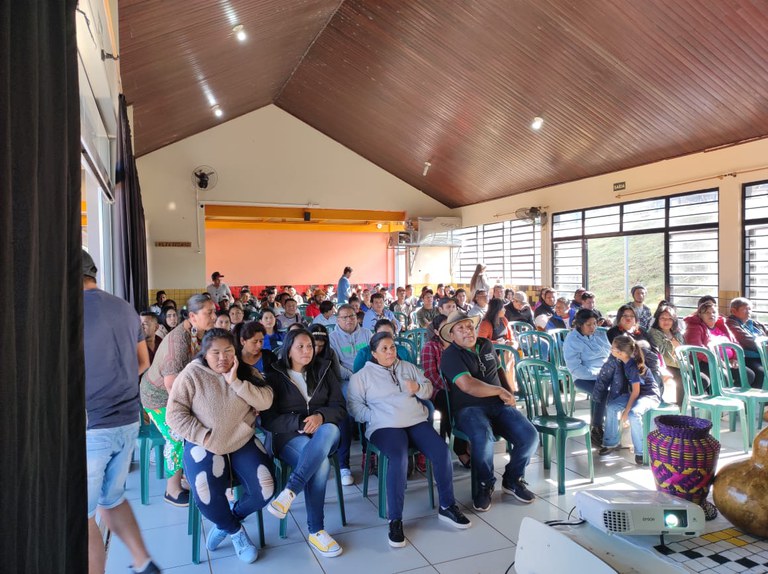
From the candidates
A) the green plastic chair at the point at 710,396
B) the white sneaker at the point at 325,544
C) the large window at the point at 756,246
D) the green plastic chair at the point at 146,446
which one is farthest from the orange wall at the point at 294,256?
the white sneaker at the point at 325,544

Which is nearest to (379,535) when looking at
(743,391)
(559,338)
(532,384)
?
(532,384)

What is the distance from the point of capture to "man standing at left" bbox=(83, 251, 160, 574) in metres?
1.99

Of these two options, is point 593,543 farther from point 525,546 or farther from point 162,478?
point 162,478

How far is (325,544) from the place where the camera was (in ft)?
8.38

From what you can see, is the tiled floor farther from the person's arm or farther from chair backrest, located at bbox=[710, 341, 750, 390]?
chair backrest, located at bbox=[710, 341, 750, 390]

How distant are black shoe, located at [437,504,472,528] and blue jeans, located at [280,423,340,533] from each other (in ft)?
2.14

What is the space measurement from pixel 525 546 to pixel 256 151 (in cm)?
1070

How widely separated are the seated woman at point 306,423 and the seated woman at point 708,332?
11.2 ft

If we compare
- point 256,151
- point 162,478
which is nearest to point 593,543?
point 162,478

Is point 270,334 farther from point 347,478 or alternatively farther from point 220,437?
point 220,437

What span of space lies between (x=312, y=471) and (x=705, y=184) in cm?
652

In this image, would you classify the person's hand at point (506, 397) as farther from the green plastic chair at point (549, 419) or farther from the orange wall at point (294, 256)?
the orange wall at point (294, 256)

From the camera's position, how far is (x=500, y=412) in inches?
126

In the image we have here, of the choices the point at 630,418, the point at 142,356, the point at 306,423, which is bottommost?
the point at 630,418
